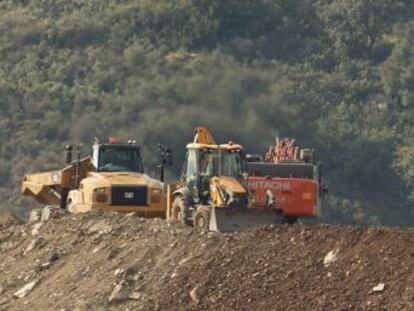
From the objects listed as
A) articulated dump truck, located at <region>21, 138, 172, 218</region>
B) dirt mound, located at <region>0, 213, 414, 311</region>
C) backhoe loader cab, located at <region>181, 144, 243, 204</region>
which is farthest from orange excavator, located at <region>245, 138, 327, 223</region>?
dirt mound, located at <region>0, 213, 414, 311</region>

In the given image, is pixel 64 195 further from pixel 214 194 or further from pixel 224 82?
pixel 224 82

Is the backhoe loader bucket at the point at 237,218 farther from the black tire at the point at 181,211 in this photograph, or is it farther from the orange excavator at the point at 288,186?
the orange excavator at the point at 288,186

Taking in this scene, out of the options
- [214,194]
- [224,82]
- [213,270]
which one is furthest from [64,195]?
[224,82]

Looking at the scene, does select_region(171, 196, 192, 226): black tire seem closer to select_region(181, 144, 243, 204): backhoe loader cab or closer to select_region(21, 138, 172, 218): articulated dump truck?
select_region(181, 144, 243, 204): backhoe loader cab

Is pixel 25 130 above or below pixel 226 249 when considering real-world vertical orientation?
below

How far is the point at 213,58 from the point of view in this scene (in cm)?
8044

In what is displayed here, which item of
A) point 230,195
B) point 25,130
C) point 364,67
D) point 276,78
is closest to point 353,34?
point 364,67

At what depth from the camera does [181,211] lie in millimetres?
33562

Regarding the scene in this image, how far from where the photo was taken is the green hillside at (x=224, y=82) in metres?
72.2

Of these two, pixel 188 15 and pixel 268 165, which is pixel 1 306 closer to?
pixel 268 165

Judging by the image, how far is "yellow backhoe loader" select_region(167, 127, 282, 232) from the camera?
3212cm

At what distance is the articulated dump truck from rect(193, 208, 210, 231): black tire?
138 inches

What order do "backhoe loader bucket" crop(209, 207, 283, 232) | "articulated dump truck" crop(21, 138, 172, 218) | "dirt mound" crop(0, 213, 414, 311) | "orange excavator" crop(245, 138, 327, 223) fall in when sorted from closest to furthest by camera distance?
"dirt mound" crop(0, 213, 414, 311)
"backhoe loader bucket" crop(209, 207, 283, 232)
"articulated dump truck" crop(21, 138, 172, 218)
"orange excavator" crop(245, 138, 327, 223)

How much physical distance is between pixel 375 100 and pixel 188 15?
12521 mm
